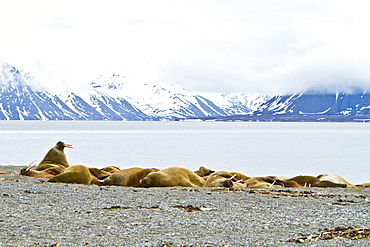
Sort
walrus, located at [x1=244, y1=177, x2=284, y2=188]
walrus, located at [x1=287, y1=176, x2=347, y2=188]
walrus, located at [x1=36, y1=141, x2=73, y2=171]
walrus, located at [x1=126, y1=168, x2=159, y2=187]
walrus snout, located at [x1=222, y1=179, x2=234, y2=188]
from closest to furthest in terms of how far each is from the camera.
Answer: walrus snout, located at [x1=222, y1=179, x2=234, y2=188] < walrus, located at [x1=126, y1=168, x2=159, y2=187] < walrus, located at [x1=244, y1=177, x2=284, y2=188] < walrus, located at [x1=287, y1=176, x2=347, y2=188] < walrus, located at [x1=36, y1=141, x2=73, y2=171]

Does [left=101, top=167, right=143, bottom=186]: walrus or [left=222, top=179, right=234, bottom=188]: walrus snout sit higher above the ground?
[left=222, top=179, right=234, bottom=188]: walrus snout

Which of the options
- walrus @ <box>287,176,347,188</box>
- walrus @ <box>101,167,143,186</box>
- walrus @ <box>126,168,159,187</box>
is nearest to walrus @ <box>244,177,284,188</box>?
walrus @ <box>287,176,347,188</box>

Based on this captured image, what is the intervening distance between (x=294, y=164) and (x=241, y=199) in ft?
158

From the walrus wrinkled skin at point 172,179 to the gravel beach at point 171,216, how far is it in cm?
154

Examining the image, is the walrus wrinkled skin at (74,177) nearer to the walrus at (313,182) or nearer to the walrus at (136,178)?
the walrus at (136,178)

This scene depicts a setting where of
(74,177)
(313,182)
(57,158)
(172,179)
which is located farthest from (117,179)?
(313,182)

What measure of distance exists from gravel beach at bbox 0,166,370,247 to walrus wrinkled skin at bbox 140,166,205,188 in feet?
5.06

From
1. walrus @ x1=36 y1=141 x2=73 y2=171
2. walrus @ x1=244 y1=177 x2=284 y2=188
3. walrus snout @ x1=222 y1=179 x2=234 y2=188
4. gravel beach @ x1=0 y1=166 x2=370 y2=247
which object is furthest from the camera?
walrus @ x1=36 y1=141 x2=73 y2=171

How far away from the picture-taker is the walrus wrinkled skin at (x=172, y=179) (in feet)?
65.4

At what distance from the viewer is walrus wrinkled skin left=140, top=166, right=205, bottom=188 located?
19.9 metres

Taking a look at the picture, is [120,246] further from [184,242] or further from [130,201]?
[130,201]

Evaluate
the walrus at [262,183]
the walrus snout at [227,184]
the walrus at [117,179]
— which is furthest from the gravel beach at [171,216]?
the walrus at [262,183]

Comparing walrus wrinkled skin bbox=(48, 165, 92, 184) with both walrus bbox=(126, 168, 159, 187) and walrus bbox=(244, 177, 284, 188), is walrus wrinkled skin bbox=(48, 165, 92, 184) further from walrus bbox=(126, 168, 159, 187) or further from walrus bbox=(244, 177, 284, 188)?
walrus bbox=(244, 177, 284, 188)

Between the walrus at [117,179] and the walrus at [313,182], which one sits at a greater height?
the walrus at [313,182]
